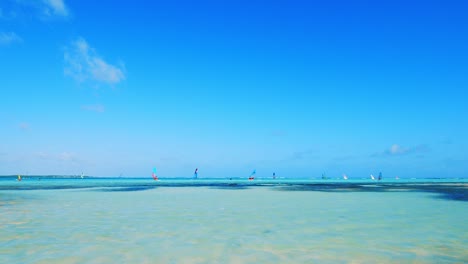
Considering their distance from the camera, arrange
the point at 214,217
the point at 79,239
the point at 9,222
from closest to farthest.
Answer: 1. the point at 79,239
2. the point at 9,222
3. the point at 214,217

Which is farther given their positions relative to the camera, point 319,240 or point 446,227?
point 446,227

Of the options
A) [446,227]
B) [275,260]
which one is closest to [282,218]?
[446,227]

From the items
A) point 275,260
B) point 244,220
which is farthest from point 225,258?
point 244,220

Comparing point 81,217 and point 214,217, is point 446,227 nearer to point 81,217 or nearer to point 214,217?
point 214,217

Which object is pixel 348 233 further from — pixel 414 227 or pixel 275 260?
pixel 275 260

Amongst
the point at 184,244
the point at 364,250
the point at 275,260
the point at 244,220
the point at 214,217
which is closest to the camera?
the point at 275,260

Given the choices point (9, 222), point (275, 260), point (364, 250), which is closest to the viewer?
point (275, 260)

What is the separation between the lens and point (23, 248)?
11.4 meters

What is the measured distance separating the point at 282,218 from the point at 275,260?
9.31 m

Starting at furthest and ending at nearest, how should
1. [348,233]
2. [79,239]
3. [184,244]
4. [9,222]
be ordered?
[9,222], [348,233], [79,239], [184,244]

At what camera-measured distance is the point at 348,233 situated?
47.1ft

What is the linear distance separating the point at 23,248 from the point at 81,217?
8.32 m

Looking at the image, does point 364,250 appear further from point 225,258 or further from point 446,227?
point 446,227

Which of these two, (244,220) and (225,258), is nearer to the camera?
(225,258)
